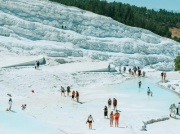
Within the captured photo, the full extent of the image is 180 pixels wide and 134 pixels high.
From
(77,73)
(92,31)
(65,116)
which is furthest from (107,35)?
(65,116)

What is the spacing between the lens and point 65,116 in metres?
26.5

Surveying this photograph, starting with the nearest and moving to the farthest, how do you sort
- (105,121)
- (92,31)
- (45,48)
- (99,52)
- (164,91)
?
(105,121)
(164,91)
(45,48)
(99,52)
(92,31)

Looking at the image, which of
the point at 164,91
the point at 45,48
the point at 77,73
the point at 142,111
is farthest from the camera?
the point at 45,48

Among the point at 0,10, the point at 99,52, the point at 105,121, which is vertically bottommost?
the point at 105,121

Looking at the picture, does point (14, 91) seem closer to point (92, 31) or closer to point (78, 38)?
point (78, 38)

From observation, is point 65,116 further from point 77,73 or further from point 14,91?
point 77,73

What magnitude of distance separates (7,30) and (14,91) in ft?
63.0

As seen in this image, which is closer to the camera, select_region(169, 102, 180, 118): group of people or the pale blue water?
select_region(169, 102, 180, 118): group of people

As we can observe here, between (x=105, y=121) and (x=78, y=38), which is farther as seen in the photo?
(x=78, y=38)

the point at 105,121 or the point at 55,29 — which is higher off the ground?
the point at 55,29

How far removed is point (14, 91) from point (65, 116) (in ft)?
26.0

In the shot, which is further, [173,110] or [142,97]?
[142,97]

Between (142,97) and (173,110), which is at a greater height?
(142,97)

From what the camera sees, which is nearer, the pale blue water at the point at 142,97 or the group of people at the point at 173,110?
the group of people at the point at 173,110
